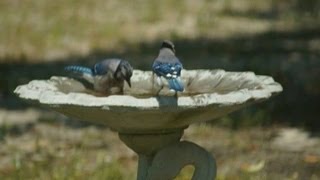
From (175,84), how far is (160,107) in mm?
153

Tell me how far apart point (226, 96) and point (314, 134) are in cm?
373

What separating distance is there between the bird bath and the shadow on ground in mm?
3270

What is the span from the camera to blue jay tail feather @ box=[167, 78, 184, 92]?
447 cm

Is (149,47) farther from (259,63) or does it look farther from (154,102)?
(154,102)

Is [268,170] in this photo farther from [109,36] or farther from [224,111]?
[109,36]

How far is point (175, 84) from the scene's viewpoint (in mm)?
4520

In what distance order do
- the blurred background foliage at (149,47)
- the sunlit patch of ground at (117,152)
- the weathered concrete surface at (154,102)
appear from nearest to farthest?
the weathered concrete surface at (154,102) < the sunlit patch of ground at (117,152) < the blurred background foliage at (149,47)

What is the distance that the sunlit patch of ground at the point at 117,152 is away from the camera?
22.7 ft

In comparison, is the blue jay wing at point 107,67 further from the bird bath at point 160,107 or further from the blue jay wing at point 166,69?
the blue jay wing at point 166,69

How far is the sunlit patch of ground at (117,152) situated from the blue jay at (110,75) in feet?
5.41

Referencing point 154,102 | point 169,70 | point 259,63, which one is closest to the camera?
point 154,102

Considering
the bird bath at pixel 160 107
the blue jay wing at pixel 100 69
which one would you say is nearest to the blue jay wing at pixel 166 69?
the bird bath at pixel 160 107

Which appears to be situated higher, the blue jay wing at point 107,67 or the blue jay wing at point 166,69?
the blue jay wing at point 166,69

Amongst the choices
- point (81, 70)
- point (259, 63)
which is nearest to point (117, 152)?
point (81, 70)
